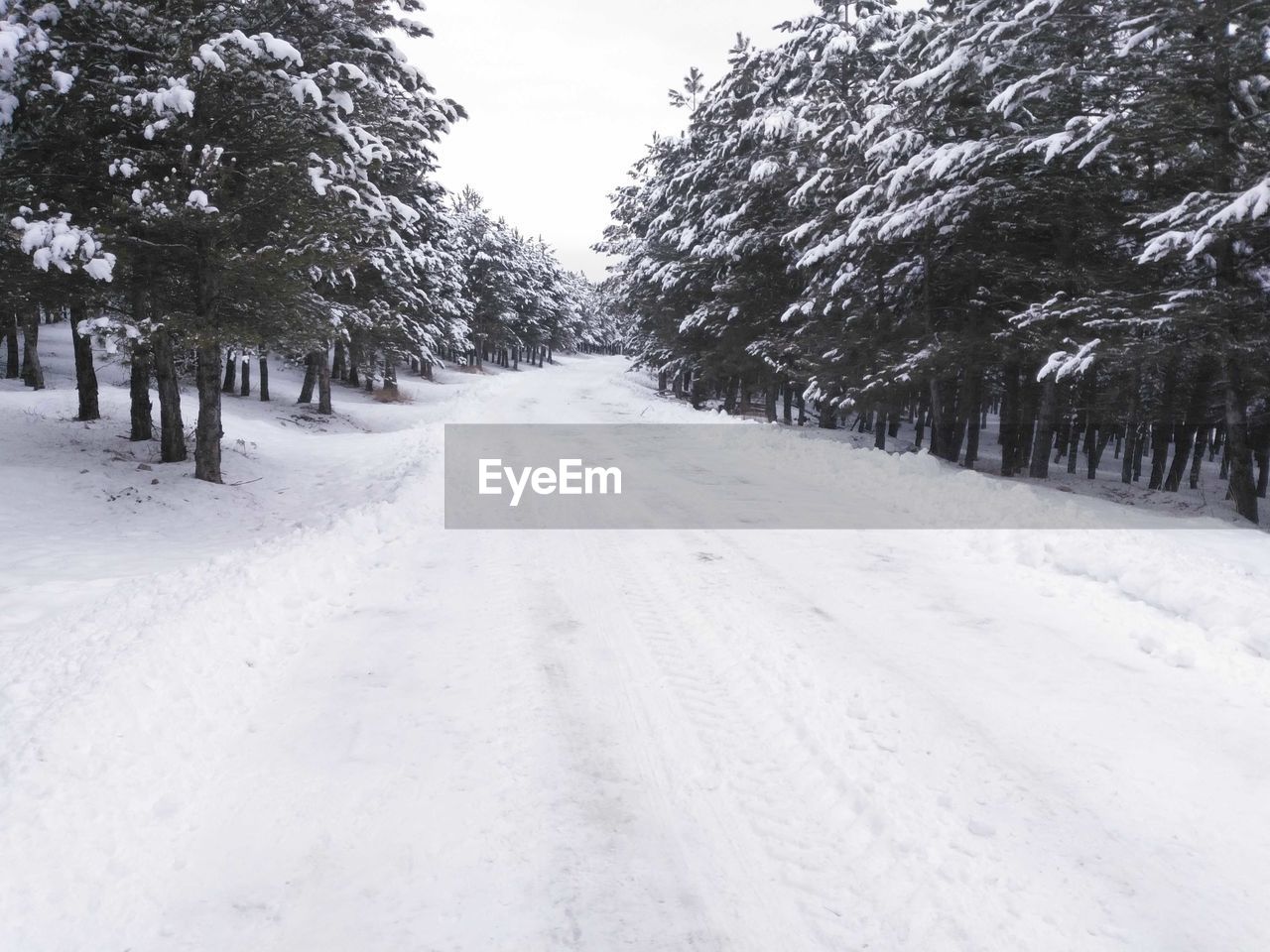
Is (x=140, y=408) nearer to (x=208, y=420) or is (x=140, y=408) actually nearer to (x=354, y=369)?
(x=208, y=420)

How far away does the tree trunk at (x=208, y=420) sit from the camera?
11258mm

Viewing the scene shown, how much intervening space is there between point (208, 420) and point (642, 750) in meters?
10.7

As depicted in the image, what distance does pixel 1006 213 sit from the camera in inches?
562

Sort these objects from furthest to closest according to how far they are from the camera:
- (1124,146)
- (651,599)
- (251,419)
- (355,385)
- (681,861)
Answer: (355,385) < (251,419) < (1124,146) < (651,599) < (681,861)

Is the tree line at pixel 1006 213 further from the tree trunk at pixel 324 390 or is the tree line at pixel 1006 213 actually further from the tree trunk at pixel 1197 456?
the tree trunk at pixel 324 390

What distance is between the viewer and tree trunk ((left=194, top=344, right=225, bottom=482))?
36.9ft

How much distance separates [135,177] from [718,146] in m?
17.0

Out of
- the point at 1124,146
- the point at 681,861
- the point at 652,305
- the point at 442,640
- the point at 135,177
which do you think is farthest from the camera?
the point at 652,305

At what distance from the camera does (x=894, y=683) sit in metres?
4.44

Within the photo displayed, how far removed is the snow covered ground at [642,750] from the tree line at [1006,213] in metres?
6.30

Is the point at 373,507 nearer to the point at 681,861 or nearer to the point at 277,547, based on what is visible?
the point at 277,547

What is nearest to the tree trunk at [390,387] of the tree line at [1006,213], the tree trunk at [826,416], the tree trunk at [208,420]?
the tree line at [1006,213]

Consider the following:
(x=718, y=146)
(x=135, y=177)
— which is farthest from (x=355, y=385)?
(x=135, y=177)

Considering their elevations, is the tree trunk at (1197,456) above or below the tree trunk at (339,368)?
below
